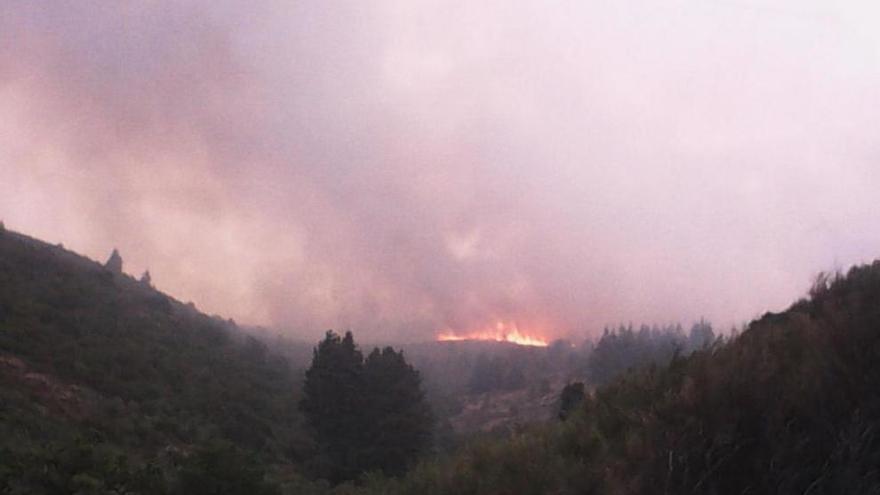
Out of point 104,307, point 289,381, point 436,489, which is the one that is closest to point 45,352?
point 104,307

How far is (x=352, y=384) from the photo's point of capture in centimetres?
3853

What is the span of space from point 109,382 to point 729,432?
3306cm

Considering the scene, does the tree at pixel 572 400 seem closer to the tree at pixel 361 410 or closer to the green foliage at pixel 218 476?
the green foliage at pixel 218 476

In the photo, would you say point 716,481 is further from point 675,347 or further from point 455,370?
point 455,370

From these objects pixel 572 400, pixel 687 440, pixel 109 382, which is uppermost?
pixel 109 382

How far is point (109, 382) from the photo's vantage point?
32.5 m

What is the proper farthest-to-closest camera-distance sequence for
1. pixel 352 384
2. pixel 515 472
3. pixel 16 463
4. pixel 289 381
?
pixel 289 381, pixel 352 384, pixel 16 463, pixel 515 472

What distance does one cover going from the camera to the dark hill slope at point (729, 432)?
5.30 meters

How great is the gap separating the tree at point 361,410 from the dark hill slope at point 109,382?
196 cm

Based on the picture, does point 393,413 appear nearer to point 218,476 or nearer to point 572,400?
point 572,400

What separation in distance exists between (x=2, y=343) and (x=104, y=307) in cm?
1880

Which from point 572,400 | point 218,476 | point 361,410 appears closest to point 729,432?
point 218,476

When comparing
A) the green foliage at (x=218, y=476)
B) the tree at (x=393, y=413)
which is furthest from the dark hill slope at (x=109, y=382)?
the tree at (x=393, y=413)

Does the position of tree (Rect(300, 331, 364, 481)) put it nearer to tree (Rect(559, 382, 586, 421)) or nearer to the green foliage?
tree (Rect(559, 382, 586, 421))
